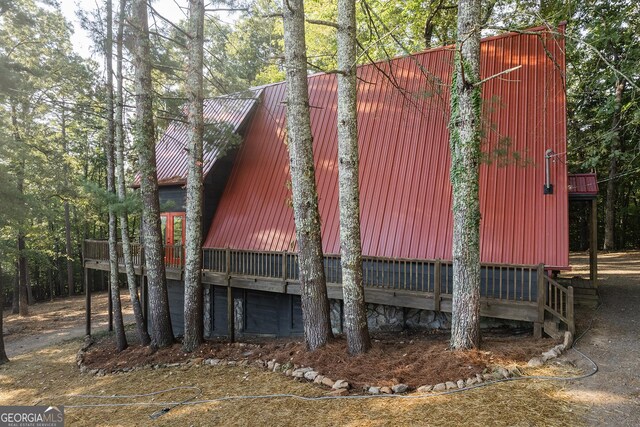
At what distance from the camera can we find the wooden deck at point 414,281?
6023 mm

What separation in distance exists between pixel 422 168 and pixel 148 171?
6168 mm

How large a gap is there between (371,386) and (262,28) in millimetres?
8276

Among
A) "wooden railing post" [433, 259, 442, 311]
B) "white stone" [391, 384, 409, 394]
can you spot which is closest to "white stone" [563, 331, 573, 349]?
"wooden railing post" [433, 259, 442, 311]

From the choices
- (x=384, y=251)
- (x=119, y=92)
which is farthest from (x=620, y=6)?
(x=119, y=92)

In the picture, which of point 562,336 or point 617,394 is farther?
point 562,336

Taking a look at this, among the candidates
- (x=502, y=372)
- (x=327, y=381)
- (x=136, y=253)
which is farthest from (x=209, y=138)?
(x=502, y=372)

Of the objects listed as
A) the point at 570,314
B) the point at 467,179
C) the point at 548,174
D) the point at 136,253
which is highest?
the point at 548,174

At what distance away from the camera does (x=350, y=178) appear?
17.9 feet

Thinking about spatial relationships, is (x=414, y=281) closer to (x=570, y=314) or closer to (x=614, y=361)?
(x=570, y=314)

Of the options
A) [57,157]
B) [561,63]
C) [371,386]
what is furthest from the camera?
[57,157]

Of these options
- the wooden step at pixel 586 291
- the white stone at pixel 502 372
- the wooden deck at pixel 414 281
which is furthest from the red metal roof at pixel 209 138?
the wooden step at pixel 586 291

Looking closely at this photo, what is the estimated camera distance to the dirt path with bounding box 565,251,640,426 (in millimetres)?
3613

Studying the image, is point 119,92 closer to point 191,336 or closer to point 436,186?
point 191,336

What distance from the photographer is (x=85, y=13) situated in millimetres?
8016
